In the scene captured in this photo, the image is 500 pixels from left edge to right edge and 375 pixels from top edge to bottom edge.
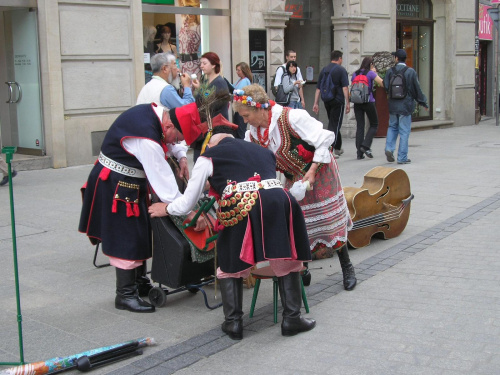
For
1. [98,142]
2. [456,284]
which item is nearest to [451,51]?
[98,142]

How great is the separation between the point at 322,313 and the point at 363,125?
817 cm

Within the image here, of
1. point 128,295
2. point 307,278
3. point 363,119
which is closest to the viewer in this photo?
point 128,295

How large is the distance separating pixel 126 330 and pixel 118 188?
0.94 metres

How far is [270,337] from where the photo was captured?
15.0 feet

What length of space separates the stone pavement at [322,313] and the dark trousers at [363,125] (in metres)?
4.48

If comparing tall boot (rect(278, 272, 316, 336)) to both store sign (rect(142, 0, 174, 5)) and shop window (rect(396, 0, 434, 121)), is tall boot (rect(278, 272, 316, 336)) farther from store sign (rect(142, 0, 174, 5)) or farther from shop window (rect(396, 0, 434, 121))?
shop window (rect(396, 0, 434, 121))

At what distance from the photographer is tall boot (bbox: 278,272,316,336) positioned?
179 inches

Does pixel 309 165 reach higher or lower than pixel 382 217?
higher

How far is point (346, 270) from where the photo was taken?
18.2 ft

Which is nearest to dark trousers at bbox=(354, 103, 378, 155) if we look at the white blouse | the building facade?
the building facade

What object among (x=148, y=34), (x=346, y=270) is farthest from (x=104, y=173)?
(x=148, y=34)

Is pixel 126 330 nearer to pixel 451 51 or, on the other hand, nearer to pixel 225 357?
pixel 225 357

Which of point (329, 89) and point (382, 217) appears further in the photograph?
point (329, 89)

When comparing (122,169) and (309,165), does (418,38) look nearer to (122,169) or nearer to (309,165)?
(309,165)
